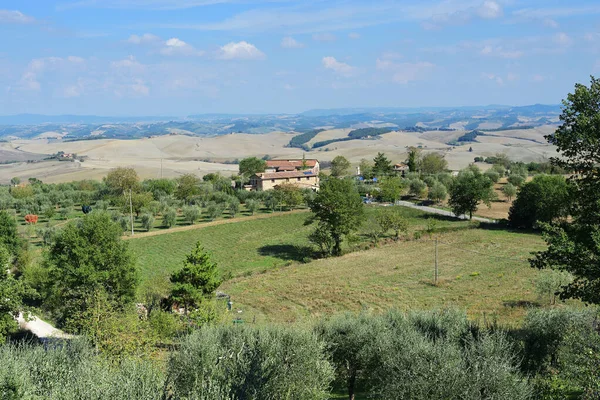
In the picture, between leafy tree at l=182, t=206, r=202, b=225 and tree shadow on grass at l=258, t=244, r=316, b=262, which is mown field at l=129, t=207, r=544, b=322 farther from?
leafy tree at l=182, t=206, r=202, b=225

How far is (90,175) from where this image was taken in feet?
435

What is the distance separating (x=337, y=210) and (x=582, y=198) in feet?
117

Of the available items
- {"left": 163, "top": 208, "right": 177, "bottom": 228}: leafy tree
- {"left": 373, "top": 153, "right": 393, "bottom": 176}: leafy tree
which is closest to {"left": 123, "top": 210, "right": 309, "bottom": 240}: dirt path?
{"left": 163, "top": 208, "right": 177, "bottom": 228}: leafy tree

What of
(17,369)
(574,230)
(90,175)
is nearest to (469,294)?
(574,230)

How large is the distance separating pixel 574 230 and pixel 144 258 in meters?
42.5

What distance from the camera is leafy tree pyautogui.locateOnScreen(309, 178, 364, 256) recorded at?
52.8 metres

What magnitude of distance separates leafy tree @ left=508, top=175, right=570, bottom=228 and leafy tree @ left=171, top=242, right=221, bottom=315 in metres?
42.2

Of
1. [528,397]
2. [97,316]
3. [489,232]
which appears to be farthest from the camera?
[489,232]

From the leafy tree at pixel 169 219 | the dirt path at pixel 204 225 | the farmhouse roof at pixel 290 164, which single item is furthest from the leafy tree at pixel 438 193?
the farmhouse roof at pixel 290 164

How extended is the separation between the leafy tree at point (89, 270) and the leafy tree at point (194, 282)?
2.64m

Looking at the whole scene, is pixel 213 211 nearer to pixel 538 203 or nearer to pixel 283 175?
pixel 283 175

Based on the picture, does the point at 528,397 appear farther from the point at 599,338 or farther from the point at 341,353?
the point at 341,353

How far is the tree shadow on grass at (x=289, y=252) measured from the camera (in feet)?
173

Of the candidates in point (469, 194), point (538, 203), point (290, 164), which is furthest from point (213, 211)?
point (290, 164)
